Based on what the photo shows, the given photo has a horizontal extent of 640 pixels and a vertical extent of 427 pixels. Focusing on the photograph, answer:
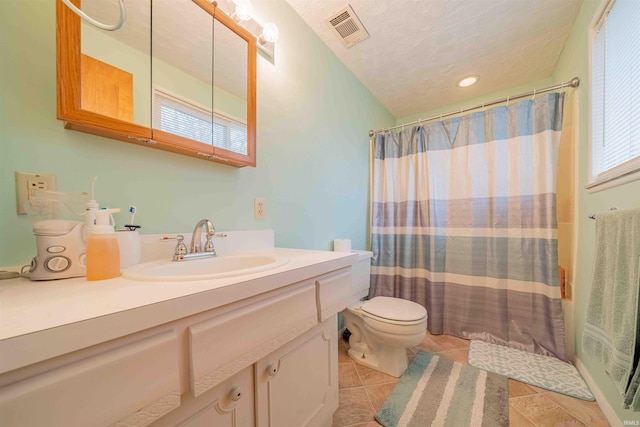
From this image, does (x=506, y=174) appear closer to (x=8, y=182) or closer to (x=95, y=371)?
(x=95, y=371)

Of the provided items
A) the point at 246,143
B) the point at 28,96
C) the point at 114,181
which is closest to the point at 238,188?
the point at 246,143

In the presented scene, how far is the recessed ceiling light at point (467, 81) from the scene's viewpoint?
6.49 ft

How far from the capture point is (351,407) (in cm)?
119

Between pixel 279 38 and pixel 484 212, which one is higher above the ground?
pixel 279 38

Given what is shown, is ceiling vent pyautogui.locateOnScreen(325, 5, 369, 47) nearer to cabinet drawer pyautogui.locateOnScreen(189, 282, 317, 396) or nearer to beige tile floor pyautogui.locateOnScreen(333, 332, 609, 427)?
cabinet drawer pyautogui.locateOnScreen(189, 282, 317, 396)

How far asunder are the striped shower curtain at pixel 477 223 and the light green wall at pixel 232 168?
1.16 ft

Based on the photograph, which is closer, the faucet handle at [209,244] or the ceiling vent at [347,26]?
the faucet handle at [209,244]

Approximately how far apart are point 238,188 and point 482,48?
6.41ft

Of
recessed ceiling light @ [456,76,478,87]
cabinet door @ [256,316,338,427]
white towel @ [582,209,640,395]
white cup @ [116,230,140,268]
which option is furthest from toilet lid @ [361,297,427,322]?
recessed ceiling light @ [456,76,478,87]

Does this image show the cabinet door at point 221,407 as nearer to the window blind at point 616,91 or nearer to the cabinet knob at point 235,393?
the cabinet knob at point 235,393

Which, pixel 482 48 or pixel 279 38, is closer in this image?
pixel 279 38

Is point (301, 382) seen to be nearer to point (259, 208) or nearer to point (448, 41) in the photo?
point (259, 208)

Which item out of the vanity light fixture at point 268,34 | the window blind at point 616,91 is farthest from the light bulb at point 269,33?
the window blind at point 616,91

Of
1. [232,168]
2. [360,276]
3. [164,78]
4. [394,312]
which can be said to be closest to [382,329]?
[394,312]
